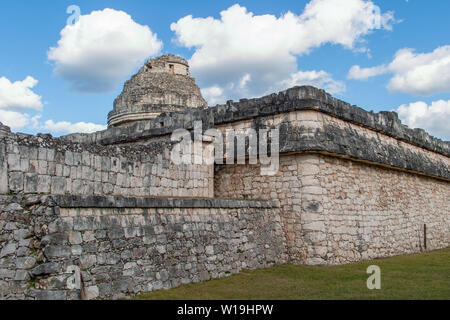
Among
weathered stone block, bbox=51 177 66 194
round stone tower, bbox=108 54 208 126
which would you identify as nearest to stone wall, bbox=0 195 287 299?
weathered stone block, bbox=51 177 66 194

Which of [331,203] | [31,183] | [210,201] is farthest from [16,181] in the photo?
[331,203]

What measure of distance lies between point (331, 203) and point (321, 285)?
3.60 meters

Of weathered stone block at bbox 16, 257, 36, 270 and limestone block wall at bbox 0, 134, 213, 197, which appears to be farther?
limestone block wall at bbox 0, 134, 213, 197

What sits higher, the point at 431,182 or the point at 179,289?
the point at 431,182

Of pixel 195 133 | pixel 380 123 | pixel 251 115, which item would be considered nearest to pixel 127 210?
pixel 195 133

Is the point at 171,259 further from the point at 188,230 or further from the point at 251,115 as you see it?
the point at 251,115

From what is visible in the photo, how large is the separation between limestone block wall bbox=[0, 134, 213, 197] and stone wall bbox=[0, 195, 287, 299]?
65 centimetres

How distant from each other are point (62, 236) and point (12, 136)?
1.99 meters

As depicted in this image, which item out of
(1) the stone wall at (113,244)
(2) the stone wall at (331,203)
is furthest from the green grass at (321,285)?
(2) the stone wall at (331,203)

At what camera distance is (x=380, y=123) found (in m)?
15.9

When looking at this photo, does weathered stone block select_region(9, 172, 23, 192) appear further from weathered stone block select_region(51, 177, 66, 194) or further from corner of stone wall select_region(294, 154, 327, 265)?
corner of stone wall select_region(294, 154, 327, 265)

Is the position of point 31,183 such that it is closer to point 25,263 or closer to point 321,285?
point 25,263

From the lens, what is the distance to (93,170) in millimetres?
9453

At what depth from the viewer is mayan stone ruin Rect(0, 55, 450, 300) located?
7250 mm
